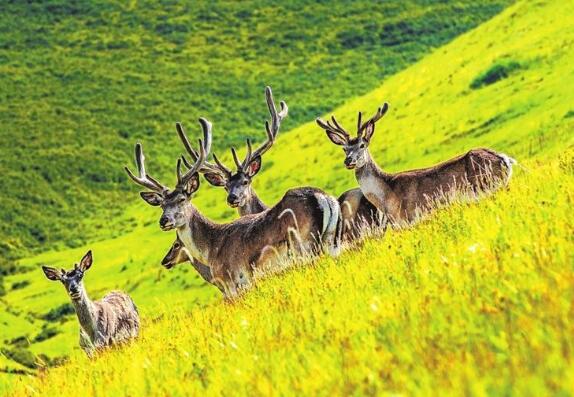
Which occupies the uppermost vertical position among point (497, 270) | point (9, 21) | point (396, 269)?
point (9, 21)

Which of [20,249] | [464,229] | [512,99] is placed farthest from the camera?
[20,249]

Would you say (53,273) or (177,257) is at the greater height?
(53,273)

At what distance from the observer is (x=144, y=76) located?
87.0m

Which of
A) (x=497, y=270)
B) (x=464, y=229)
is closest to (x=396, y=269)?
(x=464, y=229)

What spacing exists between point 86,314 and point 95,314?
0.84 ft

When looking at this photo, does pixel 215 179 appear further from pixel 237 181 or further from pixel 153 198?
pixel 153 198

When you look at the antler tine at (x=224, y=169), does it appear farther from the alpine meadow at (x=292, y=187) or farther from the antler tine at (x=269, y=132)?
the alpine meadow at (x=292, y=187)

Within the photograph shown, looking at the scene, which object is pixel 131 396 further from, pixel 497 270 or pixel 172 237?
pixel 172 237

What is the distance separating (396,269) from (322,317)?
1.08 metres

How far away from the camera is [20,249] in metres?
53.8

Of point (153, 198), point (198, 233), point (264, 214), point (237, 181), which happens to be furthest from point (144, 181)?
point (264, 214)

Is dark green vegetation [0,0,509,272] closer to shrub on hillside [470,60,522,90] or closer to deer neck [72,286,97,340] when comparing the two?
shrub on hillside [470,60,522,90]

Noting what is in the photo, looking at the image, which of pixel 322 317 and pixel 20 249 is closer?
pixel 322 317

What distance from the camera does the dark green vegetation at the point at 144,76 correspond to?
63594mm
